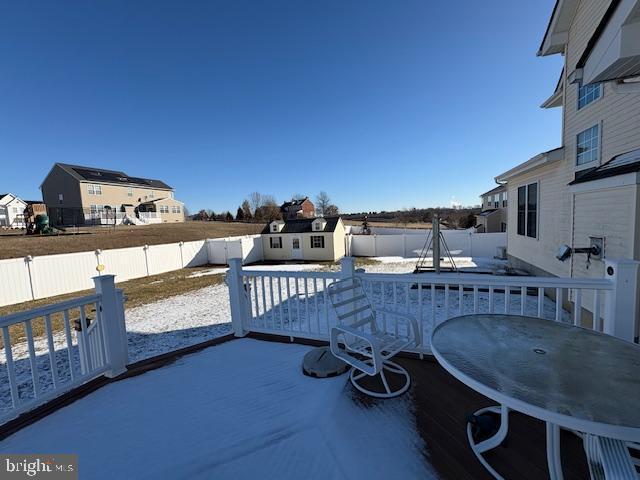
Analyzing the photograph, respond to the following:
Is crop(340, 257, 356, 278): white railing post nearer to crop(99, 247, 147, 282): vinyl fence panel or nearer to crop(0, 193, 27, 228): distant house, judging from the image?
crop(99, 247, 147, 282): vinyl fence panel

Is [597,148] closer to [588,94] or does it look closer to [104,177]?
[588,94]

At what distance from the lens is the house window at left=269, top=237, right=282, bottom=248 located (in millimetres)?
18844

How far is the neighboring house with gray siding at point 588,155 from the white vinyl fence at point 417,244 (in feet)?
24.7

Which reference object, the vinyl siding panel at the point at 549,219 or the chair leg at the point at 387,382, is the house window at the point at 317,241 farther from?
the chair leg at the point at 387,382

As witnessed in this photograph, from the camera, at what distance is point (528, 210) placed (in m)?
8.38

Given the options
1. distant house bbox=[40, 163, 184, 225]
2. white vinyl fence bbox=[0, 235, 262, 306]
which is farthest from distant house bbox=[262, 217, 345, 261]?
distant house bbox=[40, 163, 184, 225]

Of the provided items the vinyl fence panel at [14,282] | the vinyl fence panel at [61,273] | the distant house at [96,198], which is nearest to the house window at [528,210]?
the vinyl fence panel at [61,273]

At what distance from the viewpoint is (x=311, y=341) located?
338cm

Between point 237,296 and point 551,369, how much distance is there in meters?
3.24

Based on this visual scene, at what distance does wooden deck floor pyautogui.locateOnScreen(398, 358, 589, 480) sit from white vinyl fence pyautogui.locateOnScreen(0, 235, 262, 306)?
8806mm

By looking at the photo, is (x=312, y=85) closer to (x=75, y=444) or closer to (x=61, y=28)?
(x=61, y=28)

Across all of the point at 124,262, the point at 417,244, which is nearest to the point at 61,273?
the point at 124,262

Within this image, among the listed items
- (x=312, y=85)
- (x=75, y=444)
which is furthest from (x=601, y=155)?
(x=312, y=85)

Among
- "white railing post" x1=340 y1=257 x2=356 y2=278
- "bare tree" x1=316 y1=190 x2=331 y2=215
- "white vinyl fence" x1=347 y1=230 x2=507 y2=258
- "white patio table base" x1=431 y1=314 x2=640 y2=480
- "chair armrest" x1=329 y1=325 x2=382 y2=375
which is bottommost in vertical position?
"white vinyl fence" x1=347 y1=230 x2=507 y2=258
